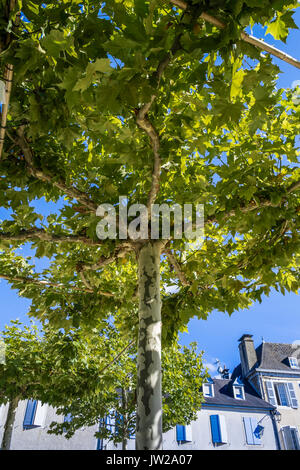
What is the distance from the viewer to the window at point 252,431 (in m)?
21.0

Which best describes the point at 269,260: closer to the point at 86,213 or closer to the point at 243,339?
the point at 86,213

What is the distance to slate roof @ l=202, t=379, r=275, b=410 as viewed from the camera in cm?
2195

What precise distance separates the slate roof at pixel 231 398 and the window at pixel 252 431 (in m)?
0.89

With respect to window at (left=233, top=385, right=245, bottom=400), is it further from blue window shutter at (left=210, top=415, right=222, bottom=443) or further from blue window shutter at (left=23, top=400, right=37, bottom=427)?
blue window shutter at (left=23, top=400, right=37, bottom=427)

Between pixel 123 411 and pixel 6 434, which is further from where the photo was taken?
pixel 123 411

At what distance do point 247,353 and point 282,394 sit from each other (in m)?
3.74

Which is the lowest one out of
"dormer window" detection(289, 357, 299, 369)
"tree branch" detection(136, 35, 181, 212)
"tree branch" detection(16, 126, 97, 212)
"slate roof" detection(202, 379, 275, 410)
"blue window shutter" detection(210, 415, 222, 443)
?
"tree branch" detection(136, 35, 181, 212)

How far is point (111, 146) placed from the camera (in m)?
2.86

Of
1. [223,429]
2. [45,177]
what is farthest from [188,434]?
[45,177]

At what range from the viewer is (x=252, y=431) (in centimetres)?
2131

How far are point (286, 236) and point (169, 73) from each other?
7.65 feet

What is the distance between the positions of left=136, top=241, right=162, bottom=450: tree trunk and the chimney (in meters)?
25.2

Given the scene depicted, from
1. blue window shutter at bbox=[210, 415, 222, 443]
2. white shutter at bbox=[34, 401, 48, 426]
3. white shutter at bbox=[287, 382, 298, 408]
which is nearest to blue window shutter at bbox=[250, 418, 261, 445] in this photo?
blue window shutter at bbox=[210, 415, 222, 443]
